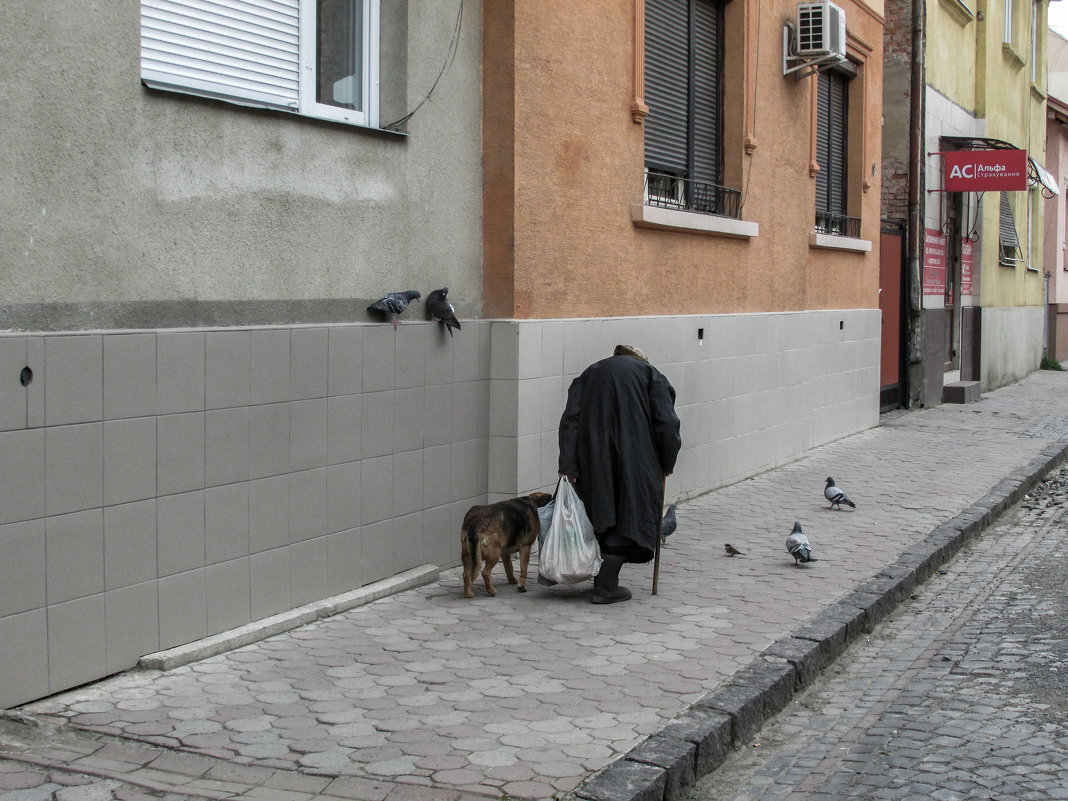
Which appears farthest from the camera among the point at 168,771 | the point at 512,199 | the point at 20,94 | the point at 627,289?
the point at 627,289

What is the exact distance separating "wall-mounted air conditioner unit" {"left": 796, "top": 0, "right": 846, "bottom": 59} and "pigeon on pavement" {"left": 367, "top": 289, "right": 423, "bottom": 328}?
23.2ft

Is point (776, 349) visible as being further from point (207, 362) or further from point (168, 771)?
point (168, 771)

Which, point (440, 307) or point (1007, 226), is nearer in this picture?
point (440, 307)

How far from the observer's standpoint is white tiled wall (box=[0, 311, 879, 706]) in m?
5.11

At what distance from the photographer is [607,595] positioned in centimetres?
722

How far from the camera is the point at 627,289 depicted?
976 cm

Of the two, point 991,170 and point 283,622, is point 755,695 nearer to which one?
point 283,622

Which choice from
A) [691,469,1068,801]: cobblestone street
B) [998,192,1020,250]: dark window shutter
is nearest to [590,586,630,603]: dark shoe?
[691,469,1068,801]: cobblestone street

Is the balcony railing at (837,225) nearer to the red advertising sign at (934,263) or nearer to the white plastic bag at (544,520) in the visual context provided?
the red advertising sign at (934,263)

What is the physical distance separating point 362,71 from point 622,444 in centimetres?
270

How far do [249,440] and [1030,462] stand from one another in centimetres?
1006

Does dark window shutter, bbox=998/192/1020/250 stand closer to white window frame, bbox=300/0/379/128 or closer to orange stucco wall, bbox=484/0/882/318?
orange stucco wall, bbox=484/0/882/318

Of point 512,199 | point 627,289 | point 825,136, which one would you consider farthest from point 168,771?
point 825,136

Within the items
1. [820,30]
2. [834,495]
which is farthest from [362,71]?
[820,30]
